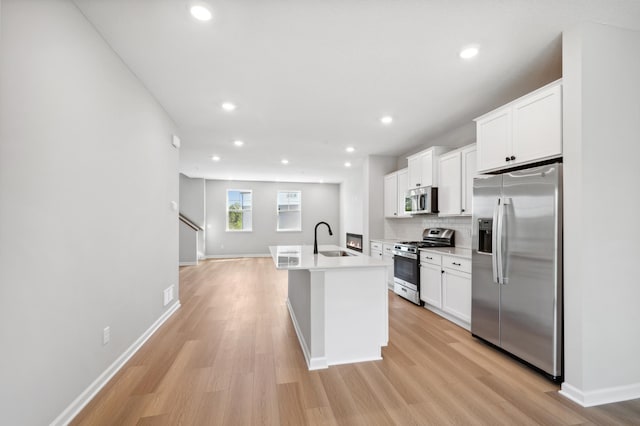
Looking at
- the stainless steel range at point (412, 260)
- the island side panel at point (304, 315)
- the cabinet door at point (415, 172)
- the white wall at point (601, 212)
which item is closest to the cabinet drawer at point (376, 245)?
the stainless steel range at point (412, 260)

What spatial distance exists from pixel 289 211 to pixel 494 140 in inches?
299

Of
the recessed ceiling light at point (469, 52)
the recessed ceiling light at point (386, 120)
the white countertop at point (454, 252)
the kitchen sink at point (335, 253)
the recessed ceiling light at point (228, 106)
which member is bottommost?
the white countertop at point (454, 252)

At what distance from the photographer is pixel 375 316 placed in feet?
8.32

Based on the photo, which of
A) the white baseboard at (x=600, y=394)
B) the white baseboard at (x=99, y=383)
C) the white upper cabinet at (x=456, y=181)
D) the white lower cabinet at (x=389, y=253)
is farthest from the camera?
the white lower cabinet at (x=389, y=253)

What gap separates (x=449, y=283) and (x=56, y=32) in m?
4.14

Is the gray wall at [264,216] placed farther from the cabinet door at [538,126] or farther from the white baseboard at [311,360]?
the cabinet door at [538,126]

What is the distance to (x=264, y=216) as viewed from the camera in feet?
30.9

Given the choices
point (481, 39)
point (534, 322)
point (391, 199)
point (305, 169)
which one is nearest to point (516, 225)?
point (534, 322)

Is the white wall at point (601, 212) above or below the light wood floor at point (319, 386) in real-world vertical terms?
above

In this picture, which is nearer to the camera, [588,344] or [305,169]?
[588,344]

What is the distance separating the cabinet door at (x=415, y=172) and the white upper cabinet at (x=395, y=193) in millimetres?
211

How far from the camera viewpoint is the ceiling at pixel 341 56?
1.80 metres

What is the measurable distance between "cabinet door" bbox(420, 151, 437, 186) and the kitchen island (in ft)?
7.29

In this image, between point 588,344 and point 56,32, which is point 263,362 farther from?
point 56,32
